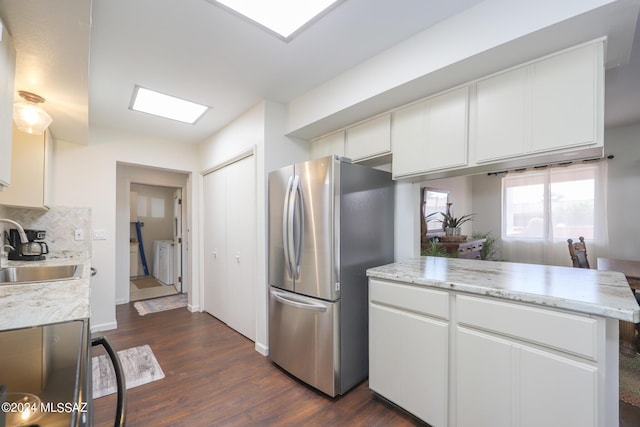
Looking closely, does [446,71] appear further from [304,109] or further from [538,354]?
[538,354]

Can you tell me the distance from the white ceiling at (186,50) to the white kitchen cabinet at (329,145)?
1.59ft

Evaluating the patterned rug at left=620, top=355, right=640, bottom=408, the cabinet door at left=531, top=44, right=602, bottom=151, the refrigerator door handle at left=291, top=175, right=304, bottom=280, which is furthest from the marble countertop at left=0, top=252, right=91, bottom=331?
the patterned rug at left=620, top=355, right=640, bottom=408

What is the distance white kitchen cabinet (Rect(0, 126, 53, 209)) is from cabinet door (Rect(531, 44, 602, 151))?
3.52 m

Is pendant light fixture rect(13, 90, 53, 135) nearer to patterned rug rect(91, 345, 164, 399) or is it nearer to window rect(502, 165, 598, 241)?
patterned rug rect(91, 345, 164, 399)

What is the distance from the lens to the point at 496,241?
4.88m

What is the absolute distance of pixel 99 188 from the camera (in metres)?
3.13

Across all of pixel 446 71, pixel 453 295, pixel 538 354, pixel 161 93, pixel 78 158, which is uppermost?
pixel 161 93

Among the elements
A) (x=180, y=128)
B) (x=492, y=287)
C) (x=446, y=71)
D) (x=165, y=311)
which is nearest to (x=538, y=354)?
(x=492, y=287)

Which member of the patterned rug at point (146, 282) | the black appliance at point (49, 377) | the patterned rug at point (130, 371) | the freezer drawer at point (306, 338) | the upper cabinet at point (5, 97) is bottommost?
the patterned rug at point (146, 282)

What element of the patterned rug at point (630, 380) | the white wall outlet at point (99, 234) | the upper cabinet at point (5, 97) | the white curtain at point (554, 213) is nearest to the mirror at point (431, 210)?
the white curtain at point (554, 213)

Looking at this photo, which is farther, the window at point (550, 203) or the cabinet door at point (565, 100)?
the window at point (550, 203)

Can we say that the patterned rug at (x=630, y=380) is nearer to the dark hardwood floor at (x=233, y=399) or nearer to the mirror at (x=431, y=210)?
the dark hardwood floor at (x=233, y=399)

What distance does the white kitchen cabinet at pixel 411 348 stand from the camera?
58.7 inches

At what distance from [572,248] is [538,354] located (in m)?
2.33
